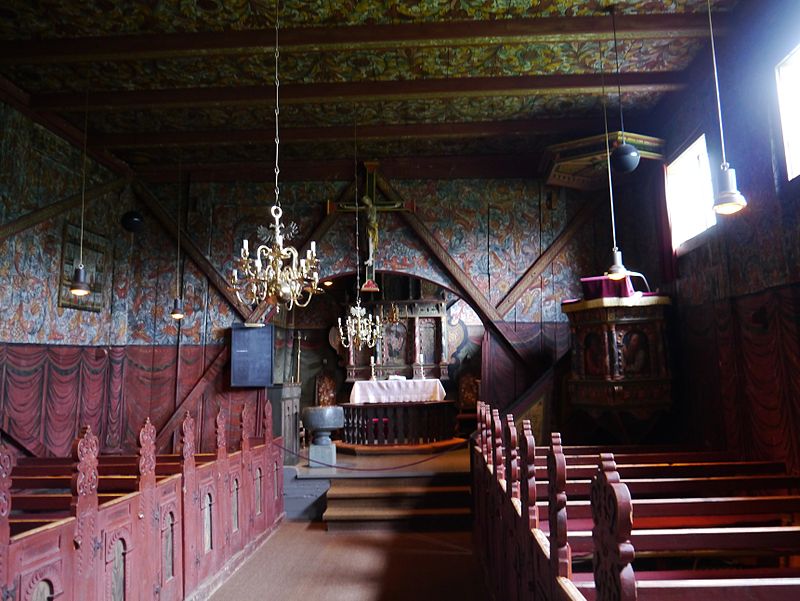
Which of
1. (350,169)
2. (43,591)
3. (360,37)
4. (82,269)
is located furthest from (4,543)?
(350,169)

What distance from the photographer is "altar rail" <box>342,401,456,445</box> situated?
36.3 ft

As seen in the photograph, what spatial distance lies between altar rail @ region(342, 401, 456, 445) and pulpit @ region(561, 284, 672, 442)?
446 cm

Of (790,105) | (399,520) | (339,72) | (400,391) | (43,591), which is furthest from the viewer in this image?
(400,391)

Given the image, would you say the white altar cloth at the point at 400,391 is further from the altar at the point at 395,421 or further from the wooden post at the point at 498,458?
the wooden post at the point at 498,458

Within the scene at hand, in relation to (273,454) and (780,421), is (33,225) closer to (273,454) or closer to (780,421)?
(273,454)

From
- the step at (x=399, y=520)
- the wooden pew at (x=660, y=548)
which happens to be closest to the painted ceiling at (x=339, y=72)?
the wooden pew at (x=660, y=548)

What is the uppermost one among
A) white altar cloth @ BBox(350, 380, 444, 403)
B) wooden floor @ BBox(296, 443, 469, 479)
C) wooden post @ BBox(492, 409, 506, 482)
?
white altar cloth @ BBox(350, 380, 444, 403)

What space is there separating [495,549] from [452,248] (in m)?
6.05

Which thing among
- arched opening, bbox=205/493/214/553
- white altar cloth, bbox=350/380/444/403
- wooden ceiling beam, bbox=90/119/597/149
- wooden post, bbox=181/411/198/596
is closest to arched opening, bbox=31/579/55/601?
wooden post, bbox=181/411/198/596

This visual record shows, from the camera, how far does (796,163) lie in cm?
507

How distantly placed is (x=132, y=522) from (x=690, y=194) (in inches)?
301

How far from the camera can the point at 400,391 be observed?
12156 mm

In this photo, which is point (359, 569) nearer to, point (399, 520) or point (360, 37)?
point (399, 520)

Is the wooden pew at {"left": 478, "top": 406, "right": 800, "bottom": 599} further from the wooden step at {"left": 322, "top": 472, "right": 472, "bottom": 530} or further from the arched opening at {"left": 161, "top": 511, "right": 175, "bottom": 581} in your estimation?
the wooden step at {"left": 322, "top": 472, "right": 472, "bottom": 530}
